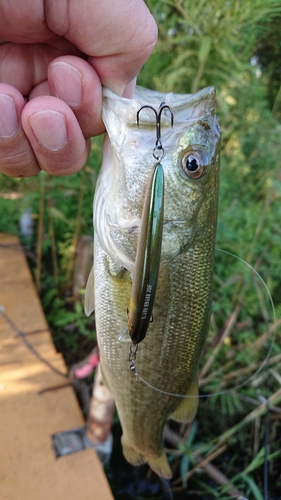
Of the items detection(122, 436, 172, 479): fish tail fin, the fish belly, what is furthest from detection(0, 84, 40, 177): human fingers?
detection(122, 436, 172, 479): fish tail fin

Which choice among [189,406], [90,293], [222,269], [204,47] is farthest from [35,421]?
[204,47]

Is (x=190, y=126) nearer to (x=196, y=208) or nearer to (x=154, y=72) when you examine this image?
(x=196, y=208)

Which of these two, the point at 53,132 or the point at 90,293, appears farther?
the point at 90,293

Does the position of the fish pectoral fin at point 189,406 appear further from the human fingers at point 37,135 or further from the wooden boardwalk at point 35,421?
the human fingers at point 37,135

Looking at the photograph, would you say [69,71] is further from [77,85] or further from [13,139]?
[13,139]

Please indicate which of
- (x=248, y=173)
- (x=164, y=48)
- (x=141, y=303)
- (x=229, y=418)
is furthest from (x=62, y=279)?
(x=141, y=303)
